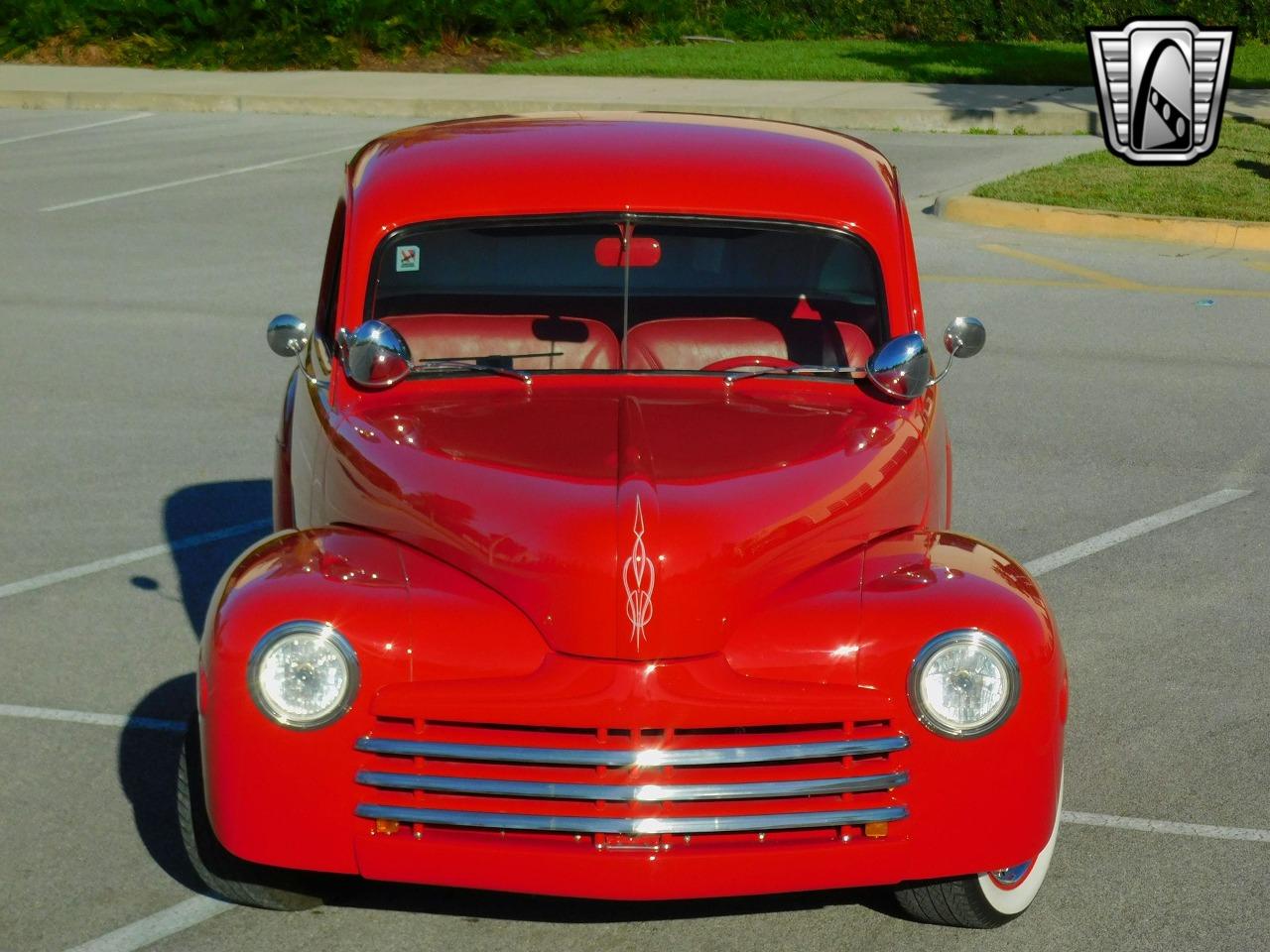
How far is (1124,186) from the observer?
1620cm

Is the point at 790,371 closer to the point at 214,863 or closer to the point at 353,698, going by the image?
the point at 353,698

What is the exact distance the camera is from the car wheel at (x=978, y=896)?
4.26 m

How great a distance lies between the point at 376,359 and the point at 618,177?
0.92 m

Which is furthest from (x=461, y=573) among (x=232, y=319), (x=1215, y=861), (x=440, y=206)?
(x=232, y=319)

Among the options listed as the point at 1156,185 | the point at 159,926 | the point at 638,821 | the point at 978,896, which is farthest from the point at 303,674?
the point at 1156,185

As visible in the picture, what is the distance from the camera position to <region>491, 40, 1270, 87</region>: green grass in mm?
24281

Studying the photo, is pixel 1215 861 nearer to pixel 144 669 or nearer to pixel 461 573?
pixel 461 573

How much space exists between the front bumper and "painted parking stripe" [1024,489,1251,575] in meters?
3.20

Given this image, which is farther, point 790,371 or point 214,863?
point 790,371

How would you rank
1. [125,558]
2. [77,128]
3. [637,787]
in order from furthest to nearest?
1. [77,128]
2. [125,558]
3. [637,787]

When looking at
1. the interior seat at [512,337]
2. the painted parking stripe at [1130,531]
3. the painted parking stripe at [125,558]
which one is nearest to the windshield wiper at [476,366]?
the interior seat at [512,337]

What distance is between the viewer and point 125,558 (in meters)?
7.18

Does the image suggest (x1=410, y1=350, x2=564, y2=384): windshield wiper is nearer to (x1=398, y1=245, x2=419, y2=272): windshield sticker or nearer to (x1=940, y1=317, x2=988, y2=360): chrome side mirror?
(x1=398, y1=245, x2=419, y2=272): windshield sticker

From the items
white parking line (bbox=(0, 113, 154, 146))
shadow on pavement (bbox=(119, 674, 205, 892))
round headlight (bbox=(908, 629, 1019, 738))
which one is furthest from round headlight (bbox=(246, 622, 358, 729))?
white parking line (bbox=(0, 113, 154, 146))
